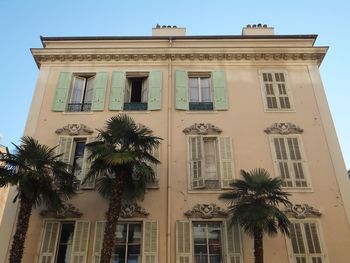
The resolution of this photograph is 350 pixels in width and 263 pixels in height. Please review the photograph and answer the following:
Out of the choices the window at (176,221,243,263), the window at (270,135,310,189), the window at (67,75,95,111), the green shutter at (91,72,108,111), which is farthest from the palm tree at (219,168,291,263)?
the window at (67,75,95,111)

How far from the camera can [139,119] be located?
1321 centimetres

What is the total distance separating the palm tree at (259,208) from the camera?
9109 mm

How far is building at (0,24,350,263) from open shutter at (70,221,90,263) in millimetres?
30

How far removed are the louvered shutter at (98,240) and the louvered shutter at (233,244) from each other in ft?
12.4

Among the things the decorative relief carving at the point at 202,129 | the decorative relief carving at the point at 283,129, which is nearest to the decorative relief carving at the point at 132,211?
the decorative relief carving at the point at 202,129

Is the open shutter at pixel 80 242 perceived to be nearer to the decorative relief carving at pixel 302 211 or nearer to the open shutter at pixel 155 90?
the open shutter at pixel 155 90

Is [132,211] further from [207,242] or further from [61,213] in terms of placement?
[207,242]

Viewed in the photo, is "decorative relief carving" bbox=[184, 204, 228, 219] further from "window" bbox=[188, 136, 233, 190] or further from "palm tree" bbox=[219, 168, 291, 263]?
"palm tree" bbox=[219, 168, 291, 263]

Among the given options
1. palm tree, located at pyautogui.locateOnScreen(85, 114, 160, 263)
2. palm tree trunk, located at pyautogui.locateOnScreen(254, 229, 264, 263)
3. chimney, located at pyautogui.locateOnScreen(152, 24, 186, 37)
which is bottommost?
palm tree trunk, located at pyautogui.locateOnScreen(254, 229, 264, 263)

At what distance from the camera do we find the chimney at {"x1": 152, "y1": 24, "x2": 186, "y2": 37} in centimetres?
1638

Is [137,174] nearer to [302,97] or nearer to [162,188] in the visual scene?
[162,188]

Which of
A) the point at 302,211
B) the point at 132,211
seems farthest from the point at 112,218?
the point at 302,211

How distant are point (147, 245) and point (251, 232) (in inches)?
122

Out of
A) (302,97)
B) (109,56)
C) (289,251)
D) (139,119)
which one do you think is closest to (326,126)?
(302,97)
